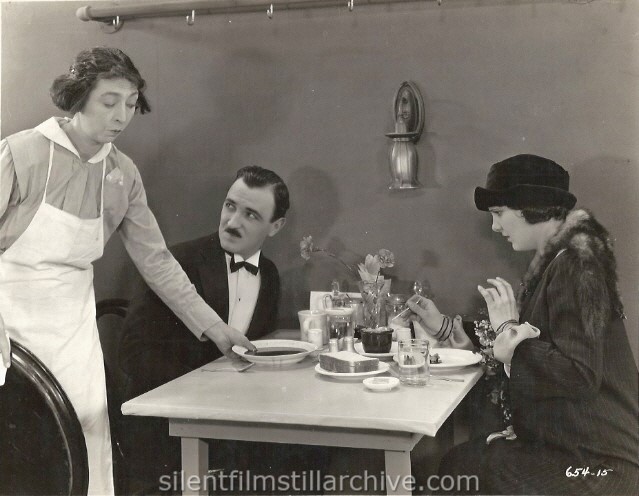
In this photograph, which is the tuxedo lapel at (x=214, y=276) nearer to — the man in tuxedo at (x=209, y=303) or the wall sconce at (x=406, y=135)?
the man in tuxedo at (x=209, y=303)

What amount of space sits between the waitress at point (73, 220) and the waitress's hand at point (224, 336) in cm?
2

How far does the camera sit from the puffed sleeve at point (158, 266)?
2.21 meters

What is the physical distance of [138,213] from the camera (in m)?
2.22

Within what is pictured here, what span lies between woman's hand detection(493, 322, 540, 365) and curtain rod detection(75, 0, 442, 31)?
105 centimetres

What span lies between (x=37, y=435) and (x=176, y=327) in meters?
0.58

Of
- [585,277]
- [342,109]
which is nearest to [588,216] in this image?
[585,277]

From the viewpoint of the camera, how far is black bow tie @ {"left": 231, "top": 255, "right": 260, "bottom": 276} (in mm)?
2332

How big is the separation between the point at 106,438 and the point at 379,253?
103 centimetres

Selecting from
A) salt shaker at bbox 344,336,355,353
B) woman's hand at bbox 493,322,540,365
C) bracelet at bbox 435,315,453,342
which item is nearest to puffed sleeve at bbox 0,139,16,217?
salt shaker at bbox 344,336,355,353

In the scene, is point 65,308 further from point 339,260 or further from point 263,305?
point 339,260

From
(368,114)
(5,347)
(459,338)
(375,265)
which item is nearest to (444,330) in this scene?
(459,338)

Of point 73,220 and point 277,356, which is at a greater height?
point 73,220

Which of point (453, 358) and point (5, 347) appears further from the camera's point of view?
point (453, 358)

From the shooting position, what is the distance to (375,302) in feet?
7.39
